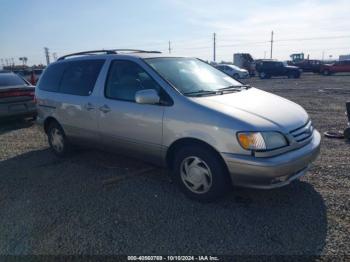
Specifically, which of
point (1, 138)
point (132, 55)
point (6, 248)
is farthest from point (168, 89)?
point (1, 138)

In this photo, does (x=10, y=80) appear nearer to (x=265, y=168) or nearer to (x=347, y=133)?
(x=265, y=168)

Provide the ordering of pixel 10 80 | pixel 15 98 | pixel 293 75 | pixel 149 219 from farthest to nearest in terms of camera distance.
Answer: pixel 293 75 < pixel 10 80 < pixel 15 98 < pixel 149 219

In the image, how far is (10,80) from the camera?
8773 millimetres

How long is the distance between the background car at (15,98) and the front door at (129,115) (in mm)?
4865

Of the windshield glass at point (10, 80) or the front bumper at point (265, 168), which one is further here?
the windshield glass at point (10, 80)

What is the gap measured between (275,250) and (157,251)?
1075 millimetres

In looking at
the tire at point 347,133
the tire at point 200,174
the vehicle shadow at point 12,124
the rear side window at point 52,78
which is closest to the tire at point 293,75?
the tire at point 347,133

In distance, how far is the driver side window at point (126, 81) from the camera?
4004 millimetres

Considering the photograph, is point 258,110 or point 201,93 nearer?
point 258,110

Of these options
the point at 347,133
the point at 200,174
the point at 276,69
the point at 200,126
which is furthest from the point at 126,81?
the point at 276,69

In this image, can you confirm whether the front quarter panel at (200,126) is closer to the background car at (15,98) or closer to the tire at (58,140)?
the tire at (58,140)

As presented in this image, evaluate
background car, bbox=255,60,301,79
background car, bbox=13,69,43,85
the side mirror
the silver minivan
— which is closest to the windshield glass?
background car, bbox=13,69,43,85

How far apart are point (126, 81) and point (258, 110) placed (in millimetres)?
1863

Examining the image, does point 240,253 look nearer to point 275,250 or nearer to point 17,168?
point 275,250
